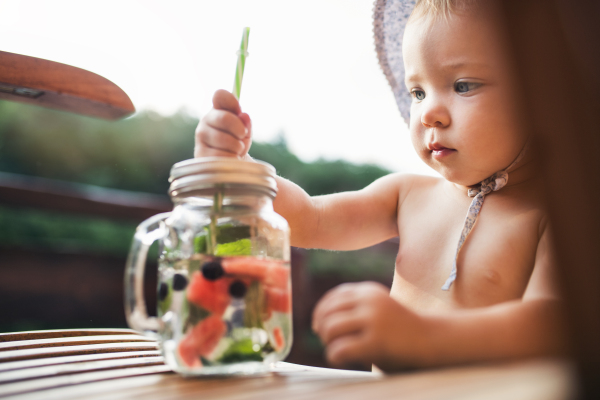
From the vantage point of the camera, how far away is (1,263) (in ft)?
6.32

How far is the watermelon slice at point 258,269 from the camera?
470 millimetres

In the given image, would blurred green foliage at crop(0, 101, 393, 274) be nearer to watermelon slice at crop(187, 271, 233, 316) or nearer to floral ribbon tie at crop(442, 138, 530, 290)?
floral ribbon tie at crop(442, 138, 530, 290)

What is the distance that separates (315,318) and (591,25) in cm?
35

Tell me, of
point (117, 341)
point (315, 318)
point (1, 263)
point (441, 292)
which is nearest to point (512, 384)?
point (315, 318)

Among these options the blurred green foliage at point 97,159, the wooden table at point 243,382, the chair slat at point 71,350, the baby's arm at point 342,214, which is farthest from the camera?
the blurred green foliage at point 97,159

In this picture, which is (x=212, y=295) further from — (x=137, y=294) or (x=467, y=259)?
(x=467, y=259)

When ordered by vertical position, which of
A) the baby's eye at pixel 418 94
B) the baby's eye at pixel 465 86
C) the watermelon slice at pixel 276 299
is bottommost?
the watermelon slice at pixel 276 299

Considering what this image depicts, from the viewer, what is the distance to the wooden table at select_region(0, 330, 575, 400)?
1.10 feet

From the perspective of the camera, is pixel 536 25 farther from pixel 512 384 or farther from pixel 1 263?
pixel 1 263

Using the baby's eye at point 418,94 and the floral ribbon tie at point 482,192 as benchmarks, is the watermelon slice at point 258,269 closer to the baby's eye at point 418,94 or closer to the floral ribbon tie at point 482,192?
the floral ribbon tie at point 482,192

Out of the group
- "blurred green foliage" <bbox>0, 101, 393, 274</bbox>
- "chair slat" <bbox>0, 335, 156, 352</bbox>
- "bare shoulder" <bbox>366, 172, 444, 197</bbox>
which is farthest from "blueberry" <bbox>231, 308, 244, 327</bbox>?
"blurred green foliage" <bbox>0, 101, 393, 274</bbox>

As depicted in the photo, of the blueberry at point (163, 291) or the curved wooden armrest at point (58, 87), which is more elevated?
the curved wooden armrest at point (58, 87)

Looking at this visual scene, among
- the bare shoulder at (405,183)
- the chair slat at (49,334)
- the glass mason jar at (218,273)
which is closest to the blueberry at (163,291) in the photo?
the glass mason jar at (218,273)

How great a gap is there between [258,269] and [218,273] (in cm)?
4
